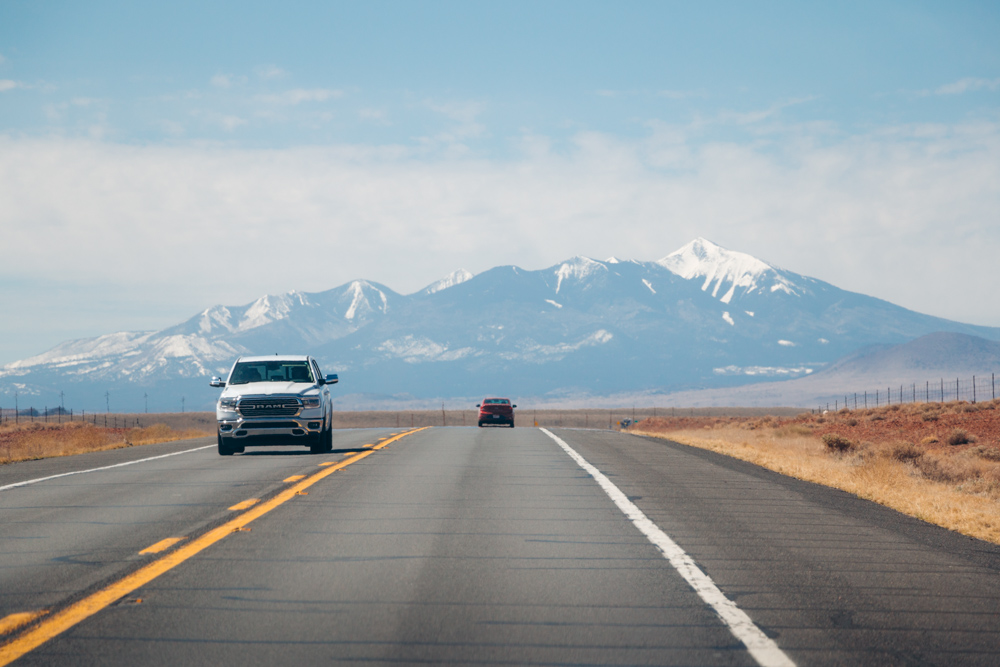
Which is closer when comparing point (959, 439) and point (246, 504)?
point (246, 504)

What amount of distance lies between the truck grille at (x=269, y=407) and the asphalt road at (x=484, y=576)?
5.90 metres

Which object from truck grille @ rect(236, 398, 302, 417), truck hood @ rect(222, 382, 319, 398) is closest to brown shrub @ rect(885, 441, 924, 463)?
truck hood @ rect(222, 382, 319, 398)

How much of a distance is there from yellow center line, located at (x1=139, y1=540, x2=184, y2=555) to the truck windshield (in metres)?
12.5

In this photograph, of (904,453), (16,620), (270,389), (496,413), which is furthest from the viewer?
(496,413)

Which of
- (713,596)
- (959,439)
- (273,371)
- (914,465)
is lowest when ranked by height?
(959,439)

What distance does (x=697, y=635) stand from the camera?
568 cm

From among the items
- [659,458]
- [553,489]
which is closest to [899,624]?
[553,489]

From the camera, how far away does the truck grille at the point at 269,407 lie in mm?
19328

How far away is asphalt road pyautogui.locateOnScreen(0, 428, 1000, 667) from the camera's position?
546 cm

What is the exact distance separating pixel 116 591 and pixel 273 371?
14.9m

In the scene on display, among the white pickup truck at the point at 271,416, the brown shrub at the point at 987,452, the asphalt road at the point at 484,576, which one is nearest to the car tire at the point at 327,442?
the white pickup truck at the point at 271,416

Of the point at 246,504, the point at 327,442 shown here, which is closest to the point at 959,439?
the point at 327,442

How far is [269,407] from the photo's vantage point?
19.4 meters

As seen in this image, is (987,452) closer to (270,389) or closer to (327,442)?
(327,442)
